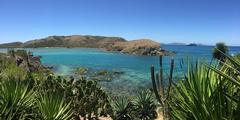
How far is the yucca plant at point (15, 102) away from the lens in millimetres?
9405

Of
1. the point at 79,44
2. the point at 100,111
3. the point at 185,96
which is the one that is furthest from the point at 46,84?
the point at 79,44

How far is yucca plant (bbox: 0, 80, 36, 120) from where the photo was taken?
9.40 metres

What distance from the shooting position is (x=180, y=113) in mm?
6543

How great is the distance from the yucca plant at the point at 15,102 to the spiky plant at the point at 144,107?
8464 millimetres

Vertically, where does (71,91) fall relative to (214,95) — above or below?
below

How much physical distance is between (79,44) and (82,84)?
184351mm

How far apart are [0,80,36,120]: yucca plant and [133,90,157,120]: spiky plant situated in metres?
8.46

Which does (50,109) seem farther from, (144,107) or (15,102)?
(144,107)

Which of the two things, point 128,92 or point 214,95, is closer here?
point 214,95

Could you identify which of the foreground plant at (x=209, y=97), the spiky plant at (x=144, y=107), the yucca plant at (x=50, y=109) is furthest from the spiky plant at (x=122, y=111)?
the foreground plant at (x=209, y=97)

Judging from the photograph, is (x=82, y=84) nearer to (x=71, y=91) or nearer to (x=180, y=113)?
(x=71, y=91)

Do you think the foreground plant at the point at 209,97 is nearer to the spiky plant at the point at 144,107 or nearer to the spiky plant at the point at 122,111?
the spiky plant at the point at 122,111

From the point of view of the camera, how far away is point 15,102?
9727 millimetres

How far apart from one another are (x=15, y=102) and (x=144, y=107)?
9.54m
